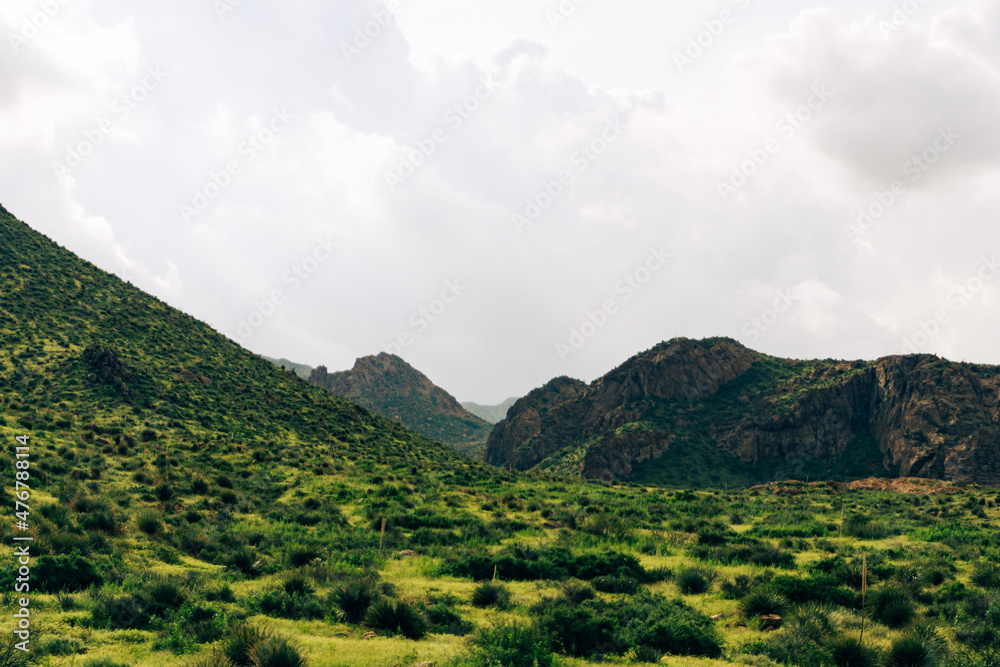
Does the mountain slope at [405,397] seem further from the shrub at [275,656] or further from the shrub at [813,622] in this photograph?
the shrub at [275,656]

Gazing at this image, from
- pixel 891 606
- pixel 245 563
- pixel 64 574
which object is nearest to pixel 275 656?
pixel 64 574

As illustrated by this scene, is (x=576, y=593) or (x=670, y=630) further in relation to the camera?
(x=576, y=593)

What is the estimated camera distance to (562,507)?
3678cm

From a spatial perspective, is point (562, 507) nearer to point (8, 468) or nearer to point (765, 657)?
point (765, 657)

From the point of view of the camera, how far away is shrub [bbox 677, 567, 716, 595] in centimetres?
1882

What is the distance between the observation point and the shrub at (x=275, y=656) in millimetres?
10836

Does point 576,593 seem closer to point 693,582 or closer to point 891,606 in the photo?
point 693,582

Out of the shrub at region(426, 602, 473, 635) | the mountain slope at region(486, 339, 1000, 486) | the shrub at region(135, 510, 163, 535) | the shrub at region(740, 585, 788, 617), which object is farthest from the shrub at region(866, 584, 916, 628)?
the mountain slope at region(486, 339, 1000, 486)

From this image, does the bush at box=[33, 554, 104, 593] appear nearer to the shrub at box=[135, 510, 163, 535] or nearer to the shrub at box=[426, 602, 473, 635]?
the shrub at box=[135, 510, 163, 535]

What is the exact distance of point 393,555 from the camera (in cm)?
2362

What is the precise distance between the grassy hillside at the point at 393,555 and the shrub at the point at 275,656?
0.04 meters

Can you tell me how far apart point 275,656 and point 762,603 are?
41.7 ft

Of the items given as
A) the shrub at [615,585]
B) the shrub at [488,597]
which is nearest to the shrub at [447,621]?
the shrub at [488,597]

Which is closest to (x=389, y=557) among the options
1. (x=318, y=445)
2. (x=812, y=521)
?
(x=812, y=521)
